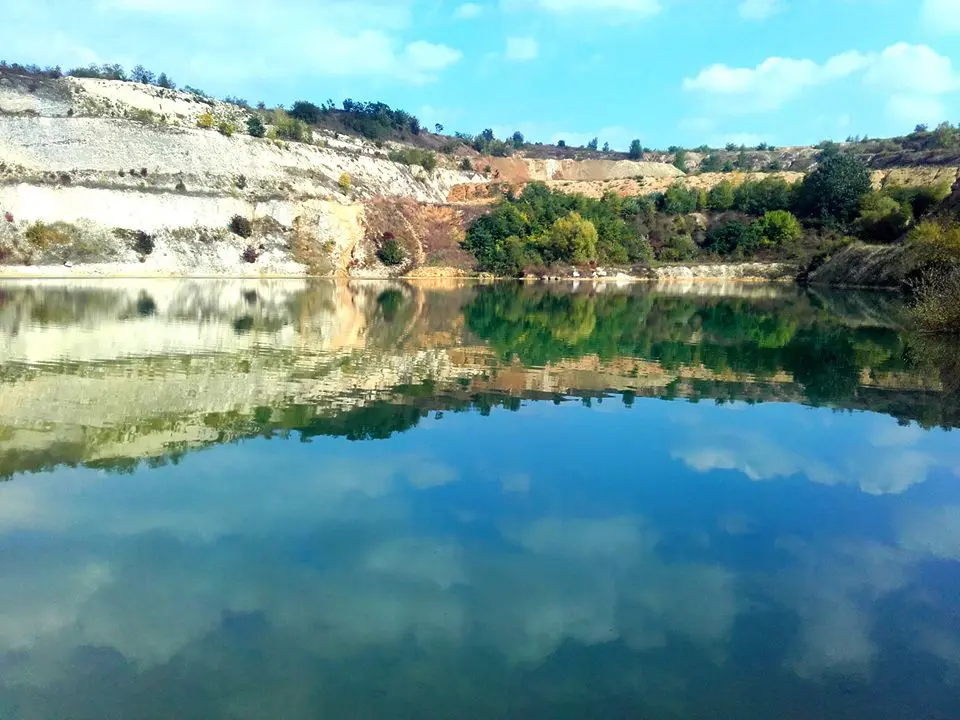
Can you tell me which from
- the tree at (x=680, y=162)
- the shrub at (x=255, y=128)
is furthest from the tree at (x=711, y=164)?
the shrub at (x=255, y=128)

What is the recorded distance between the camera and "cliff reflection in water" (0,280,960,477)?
534 inches

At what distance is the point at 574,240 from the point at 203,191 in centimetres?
3477

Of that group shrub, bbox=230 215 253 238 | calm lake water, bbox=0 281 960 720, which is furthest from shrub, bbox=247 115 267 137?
calm lake water, bbox=0 281 960 720

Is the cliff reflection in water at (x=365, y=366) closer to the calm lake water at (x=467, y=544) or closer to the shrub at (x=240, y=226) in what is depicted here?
the calm lake water at (x=467, y=544)

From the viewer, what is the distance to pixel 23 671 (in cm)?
589

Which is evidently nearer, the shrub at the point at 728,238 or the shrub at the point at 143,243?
the shrub at the point at 143,243

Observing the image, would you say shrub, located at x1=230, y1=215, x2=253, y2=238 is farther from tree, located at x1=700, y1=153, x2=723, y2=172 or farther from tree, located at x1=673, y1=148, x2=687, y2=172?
tree, located at x1=700, y1=153, x2=723, y2=172

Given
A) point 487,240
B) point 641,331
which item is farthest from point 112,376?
point 487,240

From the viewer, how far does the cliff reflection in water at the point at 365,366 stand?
1355 cm

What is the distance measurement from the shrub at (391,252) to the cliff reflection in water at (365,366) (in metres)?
33.4

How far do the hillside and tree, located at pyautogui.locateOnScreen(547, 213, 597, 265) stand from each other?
8907mm

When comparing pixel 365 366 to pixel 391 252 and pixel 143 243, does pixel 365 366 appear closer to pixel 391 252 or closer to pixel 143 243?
pixel 143 243

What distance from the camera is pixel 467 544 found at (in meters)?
8.46

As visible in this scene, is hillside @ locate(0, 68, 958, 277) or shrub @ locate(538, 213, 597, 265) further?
shrub @ locate(538, 213, 597, 265)
